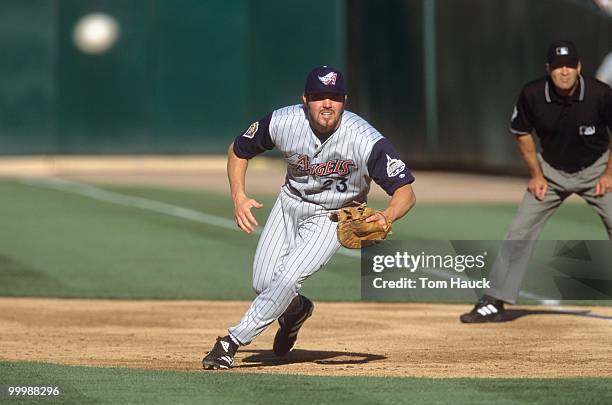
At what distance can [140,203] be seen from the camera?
2155cm

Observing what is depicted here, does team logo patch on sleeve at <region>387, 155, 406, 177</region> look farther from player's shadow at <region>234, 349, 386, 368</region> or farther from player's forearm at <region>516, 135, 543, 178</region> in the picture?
player's forearm at <region>516, 135, 543, 178</region>

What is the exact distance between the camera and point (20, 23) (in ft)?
99.1

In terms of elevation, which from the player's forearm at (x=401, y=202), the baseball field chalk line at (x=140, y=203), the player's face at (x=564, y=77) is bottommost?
the baseball field chalk line at (x=140, y=203)

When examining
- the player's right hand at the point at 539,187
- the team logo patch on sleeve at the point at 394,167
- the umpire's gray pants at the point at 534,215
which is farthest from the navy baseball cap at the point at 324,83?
the umpire's gray pants at the point at 534,215

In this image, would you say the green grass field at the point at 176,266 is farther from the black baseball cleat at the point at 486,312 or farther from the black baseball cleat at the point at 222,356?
the black baseball cleat at the point at 486,312

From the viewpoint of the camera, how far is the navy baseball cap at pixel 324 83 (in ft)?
25.3

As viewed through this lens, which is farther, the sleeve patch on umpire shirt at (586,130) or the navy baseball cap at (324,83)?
the sleeve patch on umpire shirt at (586,130)

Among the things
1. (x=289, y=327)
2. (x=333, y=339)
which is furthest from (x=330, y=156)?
(x=333, y=339)

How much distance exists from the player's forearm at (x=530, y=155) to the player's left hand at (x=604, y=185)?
0.45 m

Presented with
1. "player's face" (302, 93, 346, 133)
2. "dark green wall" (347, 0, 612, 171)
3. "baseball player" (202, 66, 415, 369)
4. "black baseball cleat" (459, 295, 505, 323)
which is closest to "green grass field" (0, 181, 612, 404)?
"baseball player" (202, 66, 415, 369)

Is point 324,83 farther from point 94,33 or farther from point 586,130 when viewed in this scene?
point 94,33

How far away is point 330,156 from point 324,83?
1.57ft

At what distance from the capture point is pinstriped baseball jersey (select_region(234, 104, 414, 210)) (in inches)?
312

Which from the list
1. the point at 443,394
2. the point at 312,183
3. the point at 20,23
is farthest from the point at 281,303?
the point at 20,23
